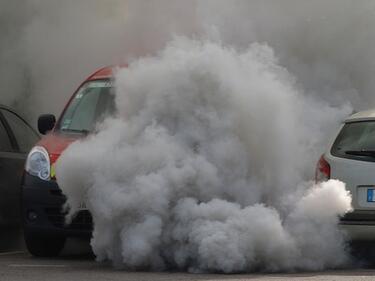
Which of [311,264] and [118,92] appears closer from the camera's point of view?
[311,264]

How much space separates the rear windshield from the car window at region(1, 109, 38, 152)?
145 inches

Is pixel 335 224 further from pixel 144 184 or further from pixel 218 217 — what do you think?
pixel 144 184

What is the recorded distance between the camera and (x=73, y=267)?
8414 mm

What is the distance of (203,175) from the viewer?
791cm

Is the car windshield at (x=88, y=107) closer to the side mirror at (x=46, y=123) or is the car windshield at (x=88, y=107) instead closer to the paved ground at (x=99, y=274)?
the side mirror at (x=46, y=123)

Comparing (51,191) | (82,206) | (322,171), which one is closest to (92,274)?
(82,206)

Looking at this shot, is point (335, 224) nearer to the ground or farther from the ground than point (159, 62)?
nearer to the ground

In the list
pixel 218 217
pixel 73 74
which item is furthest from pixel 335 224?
pixel 73 74

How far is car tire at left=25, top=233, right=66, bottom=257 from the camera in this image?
9.12 meters

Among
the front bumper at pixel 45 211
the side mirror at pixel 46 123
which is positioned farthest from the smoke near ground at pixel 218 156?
the side mirror at pixel 46 123

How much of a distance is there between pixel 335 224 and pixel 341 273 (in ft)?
1.36

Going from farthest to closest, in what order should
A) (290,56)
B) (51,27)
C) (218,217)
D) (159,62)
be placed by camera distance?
(51,27)
(290,56)
(159,62)
(218,217)

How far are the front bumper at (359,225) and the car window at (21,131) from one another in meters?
3.96

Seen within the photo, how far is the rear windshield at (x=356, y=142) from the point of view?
830 cm
